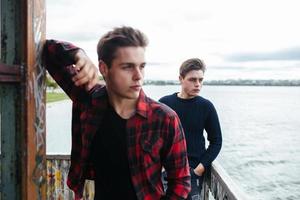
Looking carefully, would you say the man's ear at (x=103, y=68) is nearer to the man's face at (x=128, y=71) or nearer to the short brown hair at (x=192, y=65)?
the man's face at (x=128, y=71)

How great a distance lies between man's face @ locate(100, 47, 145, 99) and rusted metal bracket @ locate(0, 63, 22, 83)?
518mm

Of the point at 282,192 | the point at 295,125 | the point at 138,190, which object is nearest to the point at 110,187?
the point at 138,190

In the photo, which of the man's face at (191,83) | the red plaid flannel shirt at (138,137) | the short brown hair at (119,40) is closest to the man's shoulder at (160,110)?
the red plaid flannel shirt at (138,137)

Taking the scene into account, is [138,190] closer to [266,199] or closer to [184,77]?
[184,77]

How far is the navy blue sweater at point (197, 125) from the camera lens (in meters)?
4.11

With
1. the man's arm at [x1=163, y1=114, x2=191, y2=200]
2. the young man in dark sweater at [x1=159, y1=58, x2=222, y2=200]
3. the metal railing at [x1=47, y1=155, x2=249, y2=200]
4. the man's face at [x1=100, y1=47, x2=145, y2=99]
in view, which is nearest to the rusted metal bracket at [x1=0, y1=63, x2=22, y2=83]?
the man's face at [x1=100, y1=47, x2=145, y2=99]

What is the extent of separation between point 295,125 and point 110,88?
7837cm

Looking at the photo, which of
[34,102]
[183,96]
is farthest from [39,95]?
[183,96]

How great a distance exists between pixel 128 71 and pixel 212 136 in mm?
2298

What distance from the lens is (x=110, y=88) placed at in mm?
2270

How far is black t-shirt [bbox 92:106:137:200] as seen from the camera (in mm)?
2129

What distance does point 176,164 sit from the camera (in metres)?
2.18

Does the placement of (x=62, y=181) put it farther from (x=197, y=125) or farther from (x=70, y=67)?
(x=70, y=67)

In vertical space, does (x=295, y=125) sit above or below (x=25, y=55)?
below
